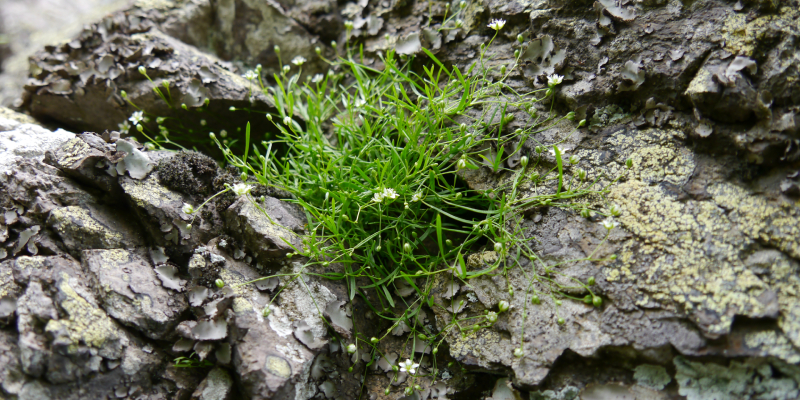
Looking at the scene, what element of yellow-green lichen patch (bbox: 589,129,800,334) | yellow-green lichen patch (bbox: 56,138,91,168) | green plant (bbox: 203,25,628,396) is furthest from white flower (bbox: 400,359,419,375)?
yellow-green lichen patch (bbox: 56,138,91,168)

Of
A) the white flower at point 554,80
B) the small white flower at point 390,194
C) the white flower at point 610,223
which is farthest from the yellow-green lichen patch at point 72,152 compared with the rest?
the white flower at point 610,223

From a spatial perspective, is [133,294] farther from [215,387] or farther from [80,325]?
[215,387]

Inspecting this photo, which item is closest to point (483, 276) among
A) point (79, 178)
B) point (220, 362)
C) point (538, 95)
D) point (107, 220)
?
point (538, 95)

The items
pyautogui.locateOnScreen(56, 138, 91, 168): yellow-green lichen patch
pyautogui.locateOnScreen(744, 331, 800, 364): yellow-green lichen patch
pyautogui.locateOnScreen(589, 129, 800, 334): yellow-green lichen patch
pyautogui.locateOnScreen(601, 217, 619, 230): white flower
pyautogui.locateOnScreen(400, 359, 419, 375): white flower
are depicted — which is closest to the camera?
pyautogui.locateOnScreen(744, 331, 800, 364): yellow-green lichen patch

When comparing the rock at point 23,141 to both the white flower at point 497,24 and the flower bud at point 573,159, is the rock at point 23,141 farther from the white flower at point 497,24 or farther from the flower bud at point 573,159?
the flower bud at point 573,159

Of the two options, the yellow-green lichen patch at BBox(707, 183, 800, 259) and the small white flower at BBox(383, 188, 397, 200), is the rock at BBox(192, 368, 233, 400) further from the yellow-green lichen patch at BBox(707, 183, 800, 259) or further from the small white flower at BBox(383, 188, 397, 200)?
the yellow-green lichen patch at BBox(707, 183, 800, 259)

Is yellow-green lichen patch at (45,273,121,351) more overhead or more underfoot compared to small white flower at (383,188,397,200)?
more underfoot

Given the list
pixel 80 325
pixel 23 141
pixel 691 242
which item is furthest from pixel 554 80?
pixel 23 141
